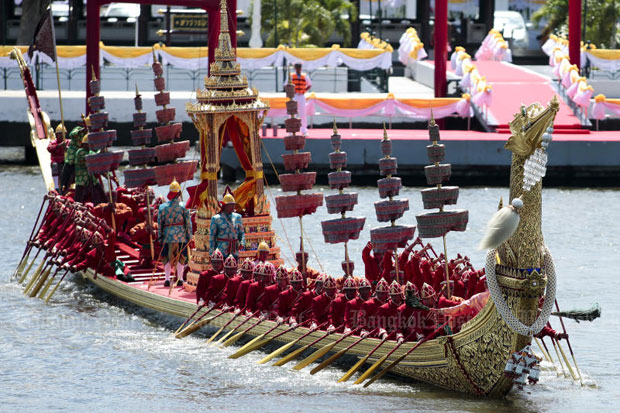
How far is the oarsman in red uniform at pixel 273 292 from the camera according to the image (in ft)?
53.1

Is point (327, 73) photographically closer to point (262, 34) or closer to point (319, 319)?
point (262, 34)

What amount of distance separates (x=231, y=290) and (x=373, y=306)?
2.61m

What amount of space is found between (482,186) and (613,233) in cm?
609

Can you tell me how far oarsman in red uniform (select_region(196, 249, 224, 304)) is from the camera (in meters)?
17.0

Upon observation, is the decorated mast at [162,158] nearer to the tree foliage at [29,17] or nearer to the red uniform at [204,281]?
the red uniform at [204,281]

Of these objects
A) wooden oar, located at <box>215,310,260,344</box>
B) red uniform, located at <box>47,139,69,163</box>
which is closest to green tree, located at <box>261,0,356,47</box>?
red uniform, located at <box>47,139,69,163</box>

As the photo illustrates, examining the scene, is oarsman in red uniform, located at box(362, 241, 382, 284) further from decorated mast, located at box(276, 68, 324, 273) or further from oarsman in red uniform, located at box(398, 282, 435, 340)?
oarsman in red uniform, located at box(398, 282, 435, 340)

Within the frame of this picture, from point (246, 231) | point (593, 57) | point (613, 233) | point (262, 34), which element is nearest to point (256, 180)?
point (246, 231)

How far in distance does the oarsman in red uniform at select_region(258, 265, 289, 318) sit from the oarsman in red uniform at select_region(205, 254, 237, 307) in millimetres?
750

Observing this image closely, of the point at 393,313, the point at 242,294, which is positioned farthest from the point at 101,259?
the point at 393,313

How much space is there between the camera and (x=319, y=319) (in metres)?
15.7

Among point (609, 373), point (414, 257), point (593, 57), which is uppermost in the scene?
point (593, 57)

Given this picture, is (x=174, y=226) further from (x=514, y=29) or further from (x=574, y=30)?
(x=514, y=29)

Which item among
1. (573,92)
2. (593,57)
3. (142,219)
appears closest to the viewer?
(142,219)
